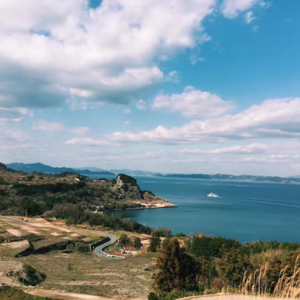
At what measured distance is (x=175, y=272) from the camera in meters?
19.2

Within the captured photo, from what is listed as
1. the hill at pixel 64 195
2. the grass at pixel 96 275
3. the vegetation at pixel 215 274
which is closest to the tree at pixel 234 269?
the vegetation at pixel 215 274

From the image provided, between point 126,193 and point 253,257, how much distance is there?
375 ft

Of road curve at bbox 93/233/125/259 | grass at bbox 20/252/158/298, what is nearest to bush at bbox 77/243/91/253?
road curve at bbox 93/233/125/259

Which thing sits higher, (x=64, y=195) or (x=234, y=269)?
(x=234, y=269)

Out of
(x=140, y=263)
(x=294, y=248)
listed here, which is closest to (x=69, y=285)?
(x=140, y=263)

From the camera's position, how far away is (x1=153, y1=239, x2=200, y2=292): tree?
18683 millimetres

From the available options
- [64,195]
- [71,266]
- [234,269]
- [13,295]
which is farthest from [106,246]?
[64,195]

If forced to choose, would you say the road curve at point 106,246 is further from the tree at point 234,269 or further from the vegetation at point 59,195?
the vegetation at point 59,195

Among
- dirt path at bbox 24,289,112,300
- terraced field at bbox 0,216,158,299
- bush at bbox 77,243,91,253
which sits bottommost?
bush at bbox 77,243,91,253

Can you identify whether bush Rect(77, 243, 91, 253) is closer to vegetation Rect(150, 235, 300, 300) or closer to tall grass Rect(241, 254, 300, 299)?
vegetation Rect(150, 235, 300, 300)

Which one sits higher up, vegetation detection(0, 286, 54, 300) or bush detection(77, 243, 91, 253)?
vegetation detection(0, 286, 54, 300)

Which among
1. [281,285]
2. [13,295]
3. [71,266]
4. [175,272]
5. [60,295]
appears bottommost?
[71,266]

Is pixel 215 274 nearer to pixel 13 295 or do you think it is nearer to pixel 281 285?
pixel 281 285

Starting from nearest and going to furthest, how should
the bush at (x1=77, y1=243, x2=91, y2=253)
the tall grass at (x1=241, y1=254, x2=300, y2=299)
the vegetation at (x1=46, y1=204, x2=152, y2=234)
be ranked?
the tall grass at (x1=241, y1=254, x2=300, y2=299) < the bush at (x1=77, y1=243, x2=91, y2=253) < the vegetation at (x1=46, y1=204, x2=152, y2=234)
